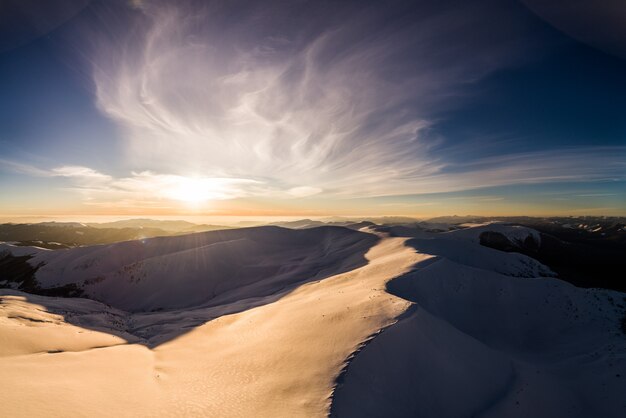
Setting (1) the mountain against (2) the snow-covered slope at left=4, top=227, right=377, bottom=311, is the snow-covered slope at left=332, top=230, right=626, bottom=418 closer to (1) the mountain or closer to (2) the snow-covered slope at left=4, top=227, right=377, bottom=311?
(1) the mountain

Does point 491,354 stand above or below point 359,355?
below

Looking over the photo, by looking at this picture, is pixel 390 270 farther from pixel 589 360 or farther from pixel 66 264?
pixel 66 264

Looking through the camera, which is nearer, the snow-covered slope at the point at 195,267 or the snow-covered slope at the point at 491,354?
the snow-covered slope at the point at 491,354

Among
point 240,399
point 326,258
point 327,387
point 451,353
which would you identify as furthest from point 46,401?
point 326,258

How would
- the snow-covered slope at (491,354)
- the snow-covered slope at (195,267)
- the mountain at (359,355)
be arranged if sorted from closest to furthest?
the mountain at (359,355) < the snow-covered slope at (491,354) < the snow-covered slope at (195,267)

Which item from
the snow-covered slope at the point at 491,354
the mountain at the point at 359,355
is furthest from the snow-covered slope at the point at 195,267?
the snow-covered slope at the point at 491,354

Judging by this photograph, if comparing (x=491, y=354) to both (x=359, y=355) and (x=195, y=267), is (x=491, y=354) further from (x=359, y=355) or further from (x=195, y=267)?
(x=195, y=267)

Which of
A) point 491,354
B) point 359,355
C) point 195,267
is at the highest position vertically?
point 359,355

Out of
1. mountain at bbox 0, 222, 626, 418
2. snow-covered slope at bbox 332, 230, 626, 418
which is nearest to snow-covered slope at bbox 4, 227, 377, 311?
mountain at bbox 0, 222, 626, 418

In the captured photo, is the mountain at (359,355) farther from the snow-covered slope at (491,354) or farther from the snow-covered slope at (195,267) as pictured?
the snow-covered slope at (195,267)

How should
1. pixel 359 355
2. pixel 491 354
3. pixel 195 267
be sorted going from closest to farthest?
pixel 359 355 < pixel 491 354 < pixel 195 267

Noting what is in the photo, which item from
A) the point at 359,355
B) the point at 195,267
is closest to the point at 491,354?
the point at 359,355

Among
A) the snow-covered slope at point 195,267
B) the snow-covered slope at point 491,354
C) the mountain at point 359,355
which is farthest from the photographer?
the snow-covered slope at point 195,267
